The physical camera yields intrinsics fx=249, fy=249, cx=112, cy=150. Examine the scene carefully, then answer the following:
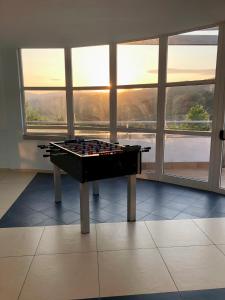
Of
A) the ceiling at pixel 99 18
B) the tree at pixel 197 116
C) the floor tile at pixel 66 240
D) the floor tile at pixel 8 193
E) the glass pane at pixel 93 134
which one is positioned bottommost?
the floor tile at pixel 66 240

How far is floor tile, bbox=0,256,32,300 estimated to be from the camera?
194cm

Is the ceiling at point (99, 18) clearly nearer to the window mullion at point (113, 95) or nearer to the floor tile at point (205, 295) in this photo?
the window mullion at point (113, 95)

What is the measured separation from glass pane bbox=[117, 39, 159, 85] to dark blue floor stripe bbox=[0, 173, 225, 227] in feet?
6.44

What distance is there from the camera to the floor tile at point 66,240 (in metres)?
2.52

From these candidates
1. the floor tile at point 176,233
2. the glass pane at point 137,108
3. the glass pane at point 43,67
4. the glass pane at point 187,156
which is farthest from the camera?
the glass pane at point 43,67

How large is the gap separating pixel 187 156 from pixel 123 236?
2298 millimetres

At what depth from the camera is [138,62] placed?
4.63m

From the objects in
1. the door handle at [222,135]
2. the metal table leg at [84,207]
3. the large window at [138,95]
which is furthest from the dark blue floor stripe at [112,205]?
the door handle at [222,135]

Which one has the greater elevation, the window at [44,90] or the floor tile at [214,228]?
the window at [44,90]

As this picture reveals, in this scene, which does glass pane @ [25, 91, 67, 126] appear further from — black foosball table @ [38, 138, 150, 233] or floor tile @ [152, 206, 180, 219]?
floor tile @ [152, 206, 180, 219]

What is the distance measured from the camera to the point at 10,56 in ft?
16.5

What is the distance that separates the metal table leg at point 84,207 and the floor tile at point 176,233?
0.75 meters

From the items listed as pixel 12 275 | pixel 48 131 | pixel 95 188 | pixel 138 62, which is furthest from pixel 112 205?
pixel 138 62

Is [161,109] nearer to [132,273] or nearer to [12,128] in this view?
[132,273]
